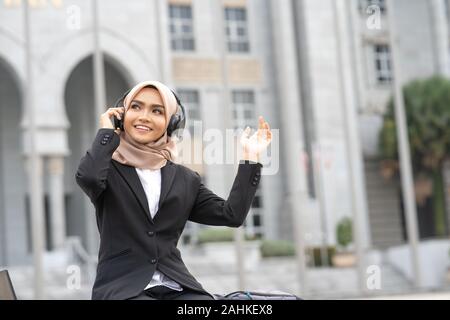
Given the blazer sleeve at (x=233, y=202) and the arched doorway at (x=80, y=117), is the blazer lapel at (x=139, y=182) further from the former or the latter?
the arched doorway at (x=80, y=117)

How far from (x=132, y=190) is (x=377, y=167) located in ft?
54.9

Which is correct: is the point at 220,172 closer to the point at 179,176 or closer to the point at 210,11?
the point at 210,11

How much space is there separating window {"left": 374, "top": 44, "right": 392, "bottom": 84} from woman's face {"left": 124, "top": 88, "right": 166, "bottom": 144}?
17.0 meters

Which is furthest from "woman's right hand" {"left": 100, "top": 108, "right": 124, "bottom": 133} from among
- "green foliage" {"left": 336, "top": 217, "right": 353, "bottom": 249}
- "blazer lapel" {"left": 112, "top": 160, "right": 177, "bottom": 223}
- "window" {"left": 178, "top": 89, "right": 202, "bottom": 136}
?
"window" {"left": 178, "top": 89, "right": 202, "bottom": 136}

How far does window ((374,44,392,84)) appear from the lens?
18562 millimetres

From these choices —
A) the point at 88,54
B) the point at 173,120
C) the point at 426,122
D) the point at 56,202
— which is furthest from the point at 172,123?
the point at 426,122

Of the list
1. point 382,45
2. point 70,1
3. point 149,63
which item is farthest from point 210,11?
point 382,45

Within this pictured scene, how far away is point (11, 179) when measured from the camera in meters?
16.7

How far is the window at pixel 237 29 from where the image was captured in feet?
53.8

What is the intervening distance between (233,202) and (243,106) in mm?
14263

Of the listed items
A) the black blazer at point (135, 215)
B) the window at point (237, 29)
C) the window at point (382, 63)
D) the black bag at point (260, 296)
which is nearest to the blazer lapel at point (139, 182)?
the black blazer at point (135, 215)

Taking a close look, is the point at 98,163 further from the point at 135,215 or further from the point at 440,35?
the point at 440,35

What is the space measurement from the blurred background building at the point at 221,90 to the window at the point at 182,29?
3 centimetres

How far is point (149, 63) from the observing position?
50.3 ft
